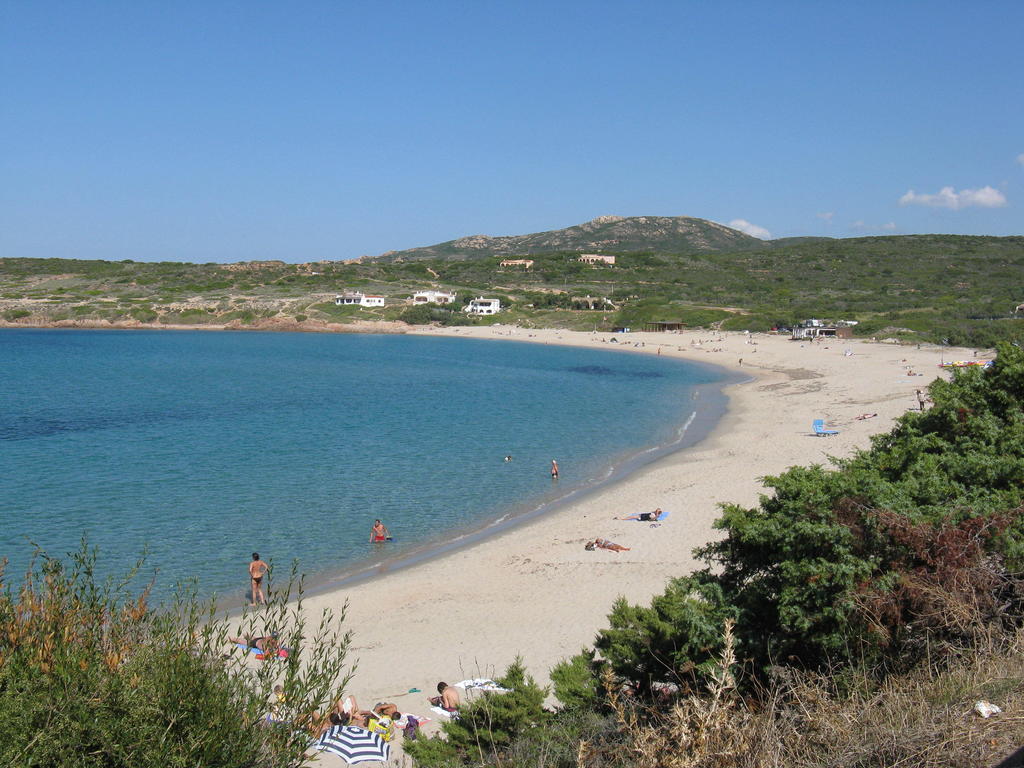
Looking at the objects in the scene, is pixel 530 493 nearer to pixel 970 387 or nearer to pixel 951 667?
pixel 970 387

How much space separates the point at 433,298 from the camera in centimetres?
11331

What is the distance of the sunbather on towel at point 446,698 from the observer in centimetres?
1027

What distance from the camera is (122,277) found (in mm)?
130125

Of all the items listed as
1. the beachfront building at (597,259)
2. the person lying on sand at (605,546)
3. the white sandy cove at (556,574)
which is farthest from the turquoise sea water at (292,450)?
the beachfront building at (597,259)

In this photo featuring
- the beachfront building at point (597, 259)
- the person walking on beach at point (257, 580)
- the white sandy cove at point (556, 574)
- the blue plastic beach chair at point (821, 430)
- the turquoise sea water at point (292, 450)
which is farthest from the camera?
the beachfront building at point (597, 259)

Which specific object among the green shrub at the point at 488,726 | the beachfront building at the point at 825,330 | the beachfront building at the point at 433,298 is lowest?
the green shrub at the point at 488,726

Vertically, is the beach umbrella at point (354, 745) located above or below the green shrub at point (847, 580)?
below

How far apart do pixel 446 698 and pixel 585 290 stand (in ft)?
356

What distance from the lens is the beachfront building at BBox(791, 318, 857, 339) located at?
243 ft

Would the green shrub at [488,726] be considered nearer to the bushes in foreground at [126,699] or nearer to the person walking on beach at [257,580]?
the bushes in foreground at [126,699]

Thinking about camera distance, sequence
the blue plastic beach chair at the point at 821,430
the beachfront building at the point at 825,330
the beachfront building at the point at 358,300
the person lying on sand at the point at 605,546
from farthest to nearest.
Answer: the beachfront building at the point at 358,300
the beachfront building at the point at 825,330
the blue plastic beach chair at the point at 821,430
the person lying on sand at the point at 605,546

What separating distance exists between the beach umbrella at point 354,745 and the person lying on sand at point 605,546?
30.1 ft

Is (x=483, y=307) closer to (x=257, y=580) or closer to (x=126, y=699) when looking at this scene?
(x=257, y=580)

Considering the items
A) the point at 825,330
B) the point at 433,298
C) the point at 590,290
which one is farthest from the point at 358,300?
the point at 825,330
